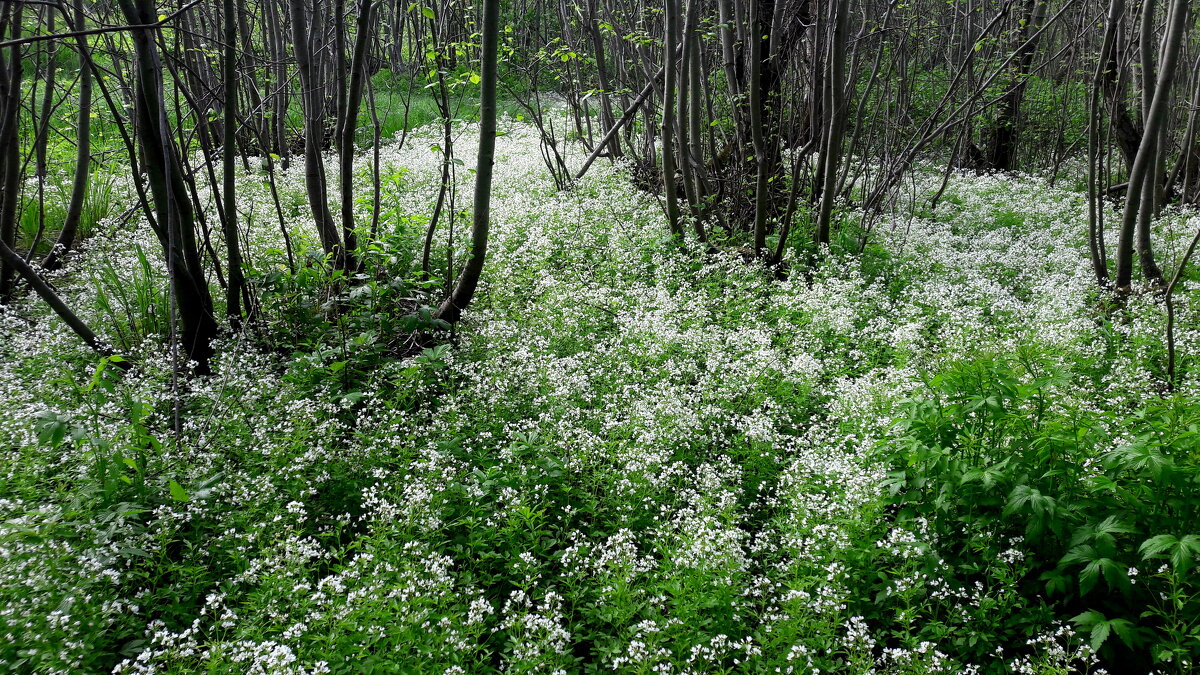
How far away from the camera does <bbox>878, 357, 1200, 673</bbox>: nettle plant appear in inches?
109

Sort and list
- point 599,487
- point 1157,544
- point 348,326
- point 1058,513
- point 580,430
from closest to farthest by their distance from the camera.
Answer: point 1157,544
point 1058,513
point 599,487
point 580,430
point 348,326

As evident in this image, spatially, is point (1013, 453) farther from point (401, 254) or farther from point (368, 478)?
point (401, 254)

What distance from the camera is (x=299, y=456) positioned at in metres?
3.95

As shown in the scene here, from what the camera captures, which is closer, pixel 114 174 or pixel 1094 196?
pixel 1094 196

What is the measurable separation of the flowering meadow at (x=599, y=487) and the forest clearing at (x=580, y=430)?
0.03 m

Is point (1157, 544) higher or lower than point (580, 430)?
higher

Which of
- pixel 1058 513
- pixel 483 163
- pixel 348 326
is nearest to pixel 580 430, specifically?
pixel 348 326

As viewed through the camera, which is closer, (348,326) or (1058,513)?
(1058,513)

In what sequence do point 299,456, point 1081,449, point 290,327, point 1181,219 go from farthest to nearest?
1. point 1181,219
2. point 290,327
3. point 299,456
4. point 1081,449

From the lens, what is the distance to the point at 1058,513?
2971 millimetres

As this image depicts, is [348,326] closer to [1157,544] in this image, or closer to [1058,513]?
[1058,513]

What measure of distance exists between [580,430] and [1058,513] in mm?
2573

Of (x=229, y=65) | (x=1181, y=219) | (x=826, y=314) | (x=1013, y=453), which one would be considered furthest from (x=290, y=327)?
(x=1181, y=219)

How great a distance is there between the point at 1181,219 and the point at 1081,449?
9836mm
